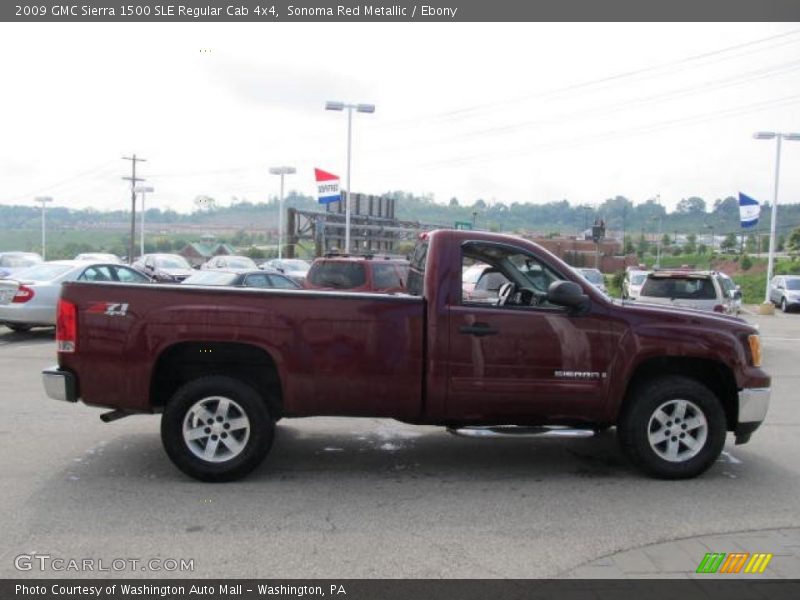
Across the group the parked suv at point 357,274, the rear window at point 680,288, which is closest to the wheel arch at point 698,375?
the parked suv at point 357,274

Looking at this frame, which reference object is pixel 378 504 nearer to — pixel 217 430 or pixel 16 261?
pixel 217 430

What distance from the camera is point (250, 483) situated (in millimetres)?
5500

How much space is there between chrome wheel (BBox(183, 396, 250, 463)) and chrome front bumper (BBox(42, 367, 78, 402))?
0.88 m

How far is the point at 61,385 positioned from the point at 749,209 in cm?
3138

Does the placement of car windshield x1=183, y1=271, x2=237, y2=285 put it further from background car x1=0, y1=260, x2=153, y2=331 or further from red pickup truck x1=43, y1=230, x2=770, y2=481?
red pickup truck x1=43, y1=230, x2=770, y2=481

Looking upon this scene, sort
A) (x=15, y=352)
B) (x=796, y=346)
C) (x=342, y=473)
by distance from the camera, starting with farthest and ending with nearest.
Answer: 1. (x=796, y=346)
2. (x=15, y=352)
3. (x=342, y=473)

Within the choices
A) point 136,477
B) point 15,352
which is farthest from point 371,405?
point 15,352

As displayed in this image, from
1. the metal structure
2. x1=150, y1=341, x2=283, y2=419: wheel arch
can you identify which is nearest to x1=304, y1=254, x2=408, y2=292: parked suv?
x1=150, y1=341, x2=283, y2=419: wheel arch

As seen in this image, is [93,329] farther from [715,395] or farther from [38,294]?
[38,294]

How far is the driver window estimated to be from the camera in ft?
19.4

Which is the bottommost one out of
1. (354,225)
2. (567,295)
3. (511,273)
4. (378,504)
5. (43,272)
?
(378,504)

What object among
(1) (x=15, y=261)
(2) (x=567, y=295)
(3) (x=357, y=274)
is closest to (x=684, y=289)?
(3) (x=357, y=274)

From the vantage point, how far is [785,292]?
31203 millimetres
